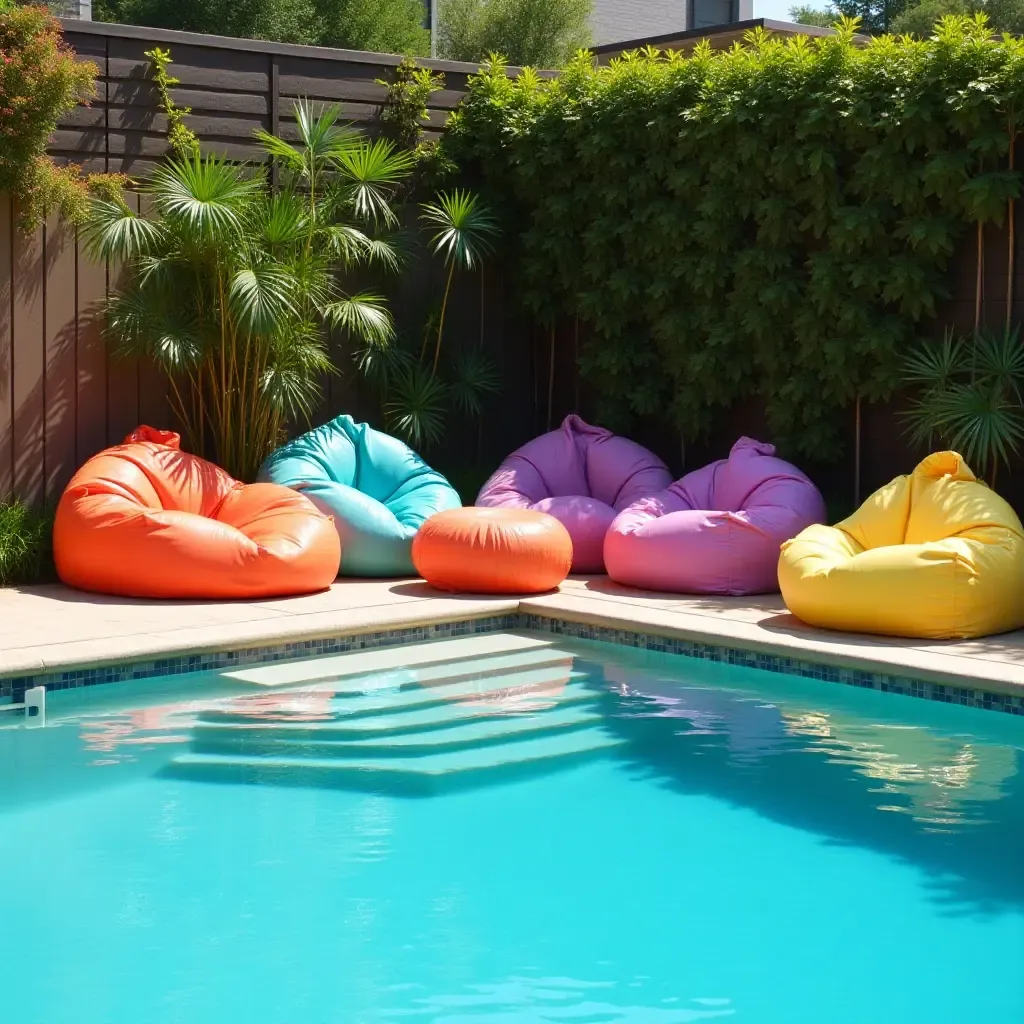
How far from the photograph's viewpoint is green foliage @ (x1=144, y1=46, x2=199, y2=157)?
28.5 feet

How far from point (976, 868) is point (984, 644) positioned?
2460mm

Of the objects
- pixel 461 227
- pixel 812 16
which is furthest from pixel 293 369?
pixel 812 16

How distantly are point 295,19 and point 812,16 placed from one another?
1881cm

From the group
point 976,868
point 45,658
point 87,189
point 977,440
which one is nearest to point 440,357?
point 87,189

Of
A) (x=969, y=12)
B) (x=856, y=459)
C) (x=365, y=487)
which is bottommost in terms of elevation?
(x=365, y=487)

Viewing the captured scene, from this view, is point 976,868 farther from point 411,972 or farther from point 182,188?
point 182,188

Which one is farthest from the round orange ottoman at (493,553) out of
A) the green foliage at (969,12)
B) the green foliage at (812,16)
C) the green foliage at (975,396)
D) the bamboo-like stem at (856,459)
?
the green foliage at (812,16)

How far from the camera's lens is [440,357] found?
989 centimetres

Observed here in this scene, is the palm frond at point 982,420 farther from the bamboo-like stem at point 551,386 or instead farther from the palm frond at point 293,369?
the palm frond at point 293,369

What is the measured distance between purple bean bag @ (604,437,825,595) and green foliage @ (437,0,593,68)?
61.4 feet

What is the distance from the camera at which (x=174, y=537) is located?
7434 millimetres

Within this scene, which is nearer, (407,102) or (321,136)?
(321,136)

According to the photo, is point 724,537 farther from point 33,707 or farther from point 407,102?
point 407,102

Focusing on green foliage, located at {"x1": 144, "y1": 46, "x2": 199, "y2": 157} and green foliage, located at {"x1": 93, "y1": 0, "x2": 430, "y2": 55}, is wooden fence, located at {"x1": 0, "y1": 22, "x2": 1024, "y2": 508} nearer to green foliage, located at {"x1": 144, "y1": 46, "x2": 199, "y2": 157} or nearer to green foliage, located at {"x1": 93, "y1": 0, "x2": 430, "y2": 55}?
green foliage, located at {"x1": 144, "y1": 46, "x2": 199, "y2": 157}
